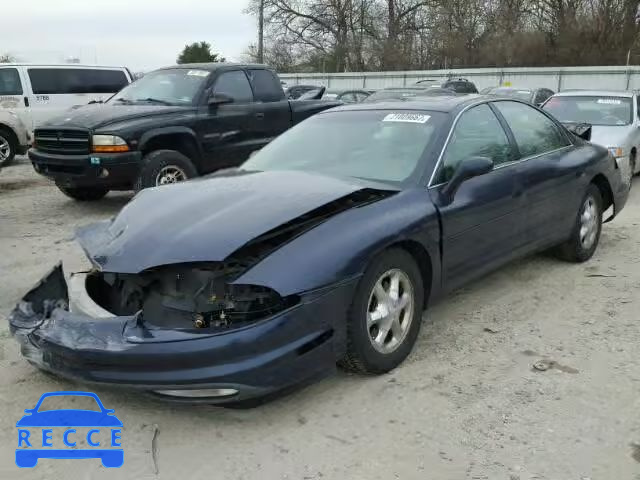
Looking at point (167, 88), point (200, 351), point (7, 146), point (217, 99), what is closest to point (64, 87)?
point (7, 146)

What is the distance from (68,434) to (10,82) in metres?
12.2

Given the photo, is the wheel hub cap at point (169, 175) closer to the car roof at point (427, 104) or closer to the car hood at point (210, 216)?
the car roof at point (427, 104)

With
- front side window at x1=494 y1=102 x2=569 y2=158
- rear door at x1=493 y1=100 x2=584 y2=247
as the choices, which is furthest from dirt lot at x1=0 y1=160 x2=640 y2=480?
front side window at x1=494 y1=102 x2=569 y2=158

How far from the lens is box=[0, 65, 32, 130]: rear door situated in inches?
520

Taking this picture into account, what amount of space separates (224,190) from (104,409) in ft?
4.63

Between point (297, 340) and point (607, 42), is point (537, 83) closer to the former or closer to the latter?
point (607, 42)

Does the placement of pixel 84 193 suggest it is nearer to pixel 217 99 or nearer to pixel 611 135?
pixel 217 99

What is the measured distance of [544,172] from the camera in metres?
5.08

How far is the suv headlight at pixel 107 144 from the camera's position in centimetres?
764

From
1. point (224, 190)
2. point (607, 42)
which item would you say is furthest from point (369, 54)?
point (224, 190)

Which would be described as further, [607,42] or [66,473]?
[607,42]

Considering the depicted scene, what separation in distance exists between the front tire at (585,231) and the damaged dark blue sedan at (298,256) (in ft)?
2.47

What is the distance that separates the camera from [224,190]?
12.8 feet

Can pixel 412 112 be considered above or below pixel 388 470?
above
